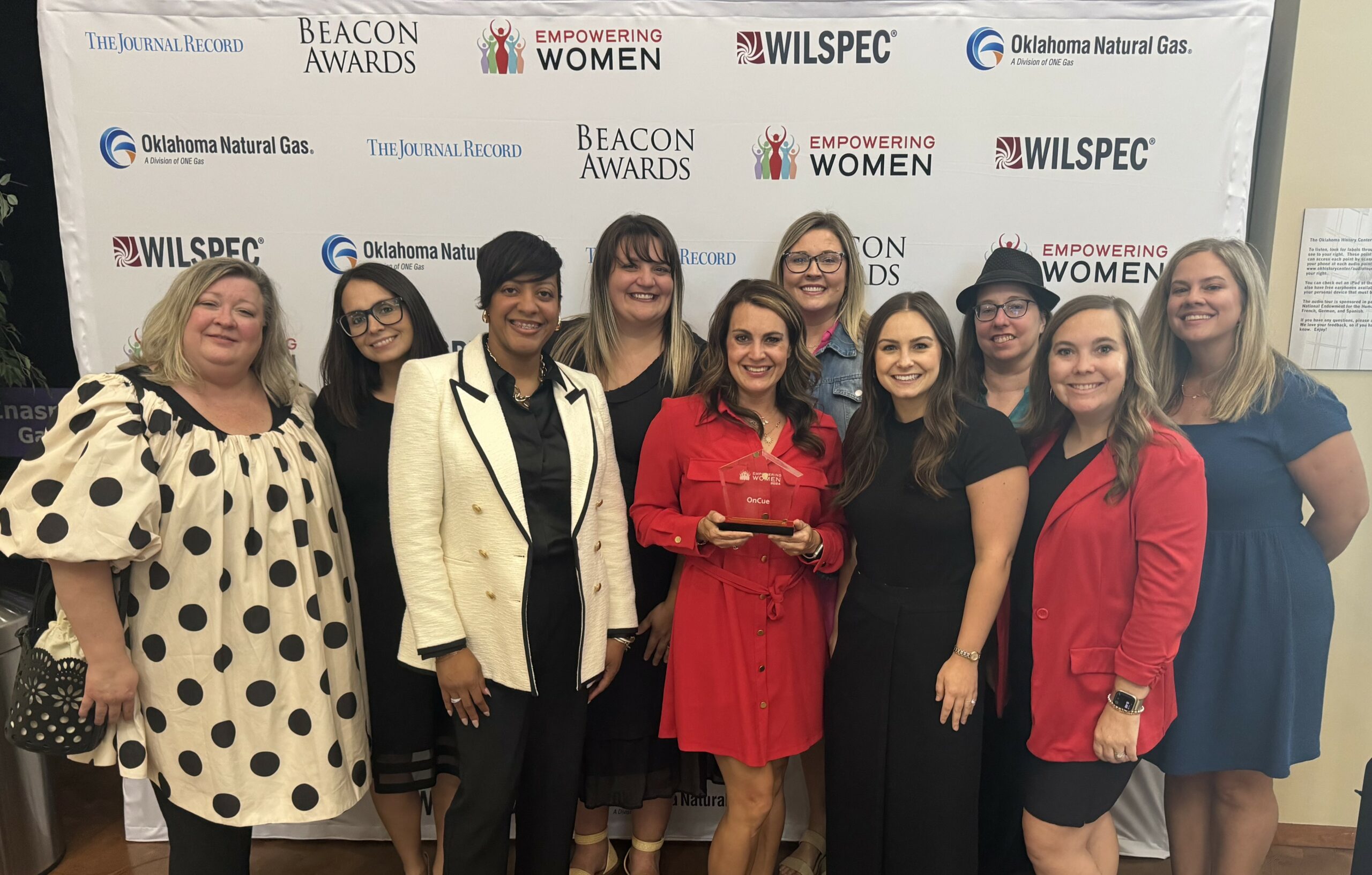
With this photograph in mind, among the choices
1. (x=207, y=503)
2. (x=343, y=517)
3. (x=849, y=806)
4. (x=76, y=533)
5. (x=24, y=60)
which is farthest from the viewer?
(x=24, y=60)

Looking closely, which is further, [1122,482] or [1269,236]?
[1269,236]

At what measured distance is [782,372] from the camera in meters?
2.04

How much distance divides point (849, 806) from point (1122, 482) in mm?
1168

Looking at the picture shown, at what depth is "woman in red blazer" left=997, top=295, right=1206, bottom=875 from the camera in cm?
184

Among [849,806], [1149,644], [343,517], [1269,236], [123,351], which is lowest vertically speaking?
[849,806]

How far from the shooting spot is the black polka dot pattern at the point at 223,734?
188 cm

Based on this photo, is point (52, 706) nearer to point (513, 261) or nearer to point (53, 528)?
point (53, 528)

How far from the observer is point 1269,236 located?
2811 millimetres

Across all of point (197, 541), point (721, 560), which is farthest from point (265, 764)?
point (721, 560)

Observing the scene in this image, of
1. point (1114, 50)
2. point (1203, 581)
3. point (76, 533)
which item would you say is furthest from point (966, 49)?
point (76, 533)

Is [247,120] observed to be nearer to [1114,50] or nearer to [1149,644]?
[1114,50]

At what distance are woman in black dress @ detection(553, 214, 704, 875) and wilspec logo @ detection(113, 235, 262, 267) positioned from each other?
1433 mm

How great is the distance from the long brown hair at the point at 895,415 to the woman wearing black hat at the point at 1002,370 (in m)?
0.41

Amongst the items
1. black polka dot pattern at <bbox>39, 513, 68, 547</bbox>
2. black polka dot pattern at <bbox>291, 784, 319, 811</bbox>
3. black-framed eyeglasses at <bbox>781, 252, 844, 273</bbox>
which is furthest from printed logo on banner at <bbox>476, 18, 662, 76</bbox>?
black polka dot pattern at <bbox>291, 784, 319, 811</bbox>
